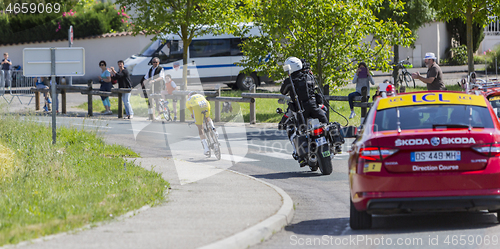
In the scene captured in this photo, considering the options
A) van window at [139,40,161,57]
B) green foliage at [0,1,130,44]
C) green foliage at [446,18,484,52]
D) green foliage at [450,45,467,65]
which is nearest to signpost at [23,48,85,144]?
van window at [139,40,161,57]

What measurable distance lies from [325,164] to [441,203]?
14.6ft

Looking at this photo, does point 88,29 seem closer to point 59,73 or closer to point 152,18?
point 152,18

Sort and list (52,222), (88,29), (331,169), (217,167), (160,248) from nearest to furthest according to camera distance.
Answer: (160,248)
(52,222)
(331,169)
(217,167)
(88,29)

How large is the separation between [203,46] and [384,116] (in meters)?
22.3

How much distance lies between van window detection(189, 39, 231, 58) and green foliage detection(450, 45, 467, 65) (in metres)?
18.6

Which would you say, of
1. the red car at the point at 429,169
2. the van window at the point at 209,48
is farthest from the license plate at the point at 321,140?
the van window at the point at 209,48

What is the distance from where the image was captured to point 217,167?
11742 millimetres

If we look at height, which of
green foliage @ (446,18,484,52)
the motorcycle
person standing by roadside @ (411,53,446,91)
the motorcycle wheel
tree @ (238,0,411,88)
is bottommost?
the motorcycle wheel

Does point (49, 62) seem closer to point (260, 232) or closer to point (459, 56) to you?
point (260, 232)

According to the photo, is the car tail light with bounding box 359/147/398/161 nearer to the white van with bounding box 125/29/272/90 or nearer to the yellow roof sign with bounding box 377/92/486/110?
the yellow roof sign with bounding box 377/92/486/110

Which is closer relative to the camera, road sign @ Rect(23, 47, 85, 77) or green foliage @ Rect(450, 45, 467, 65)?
Answer: road sign @ Rect(23, 47, 85, 77)

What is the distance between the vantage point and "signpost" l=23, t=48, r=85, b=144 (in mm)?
11875

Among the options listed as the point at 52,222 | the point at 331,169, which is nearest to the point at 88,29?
the point at 331,169

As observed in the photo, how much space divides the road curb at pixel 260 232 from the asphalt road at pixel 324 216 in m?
0.08
